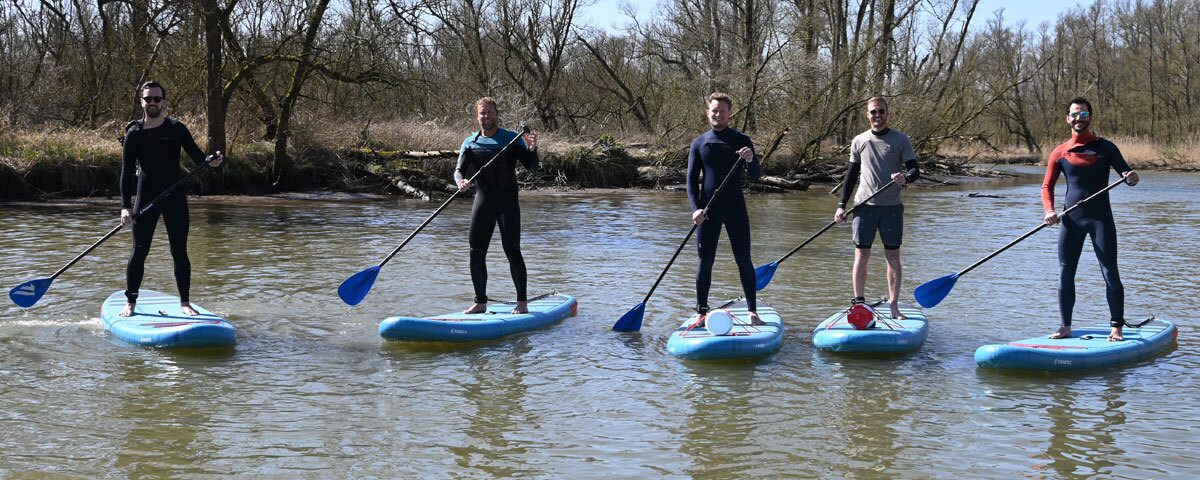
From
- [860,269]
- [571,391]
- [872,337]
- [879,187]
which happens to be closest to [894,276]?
[860,269]

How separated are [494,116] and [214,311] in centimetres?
253

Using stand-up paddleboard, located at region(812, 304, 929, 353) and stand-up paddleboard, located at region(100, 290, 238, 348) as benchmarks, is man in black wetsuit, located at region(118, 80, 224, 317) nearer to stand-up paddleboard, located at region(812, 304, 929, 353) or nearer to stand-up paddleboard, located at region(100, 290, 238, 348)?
stand-up paddleboard, located at region(100, 290, 238, 348)

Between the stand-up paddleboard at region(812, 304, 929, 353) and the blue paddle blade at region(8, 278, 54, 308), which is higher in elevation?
the blue paddle blade at region(8, 278, 54, 308)

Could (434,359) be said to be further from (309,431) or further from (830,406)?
(830,406)

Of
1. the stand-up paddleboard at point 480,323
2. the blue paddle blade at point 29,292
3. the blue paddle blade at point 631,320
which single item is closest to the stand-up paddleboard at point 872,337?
the blue paddle blade at point 631,320

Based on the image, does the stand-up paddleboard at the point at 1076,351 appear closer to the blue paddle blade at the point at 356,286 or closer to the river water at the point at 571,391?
the river water at the point at 571,391

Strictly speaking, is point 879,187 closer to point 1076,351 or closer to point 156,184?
point 1076,351

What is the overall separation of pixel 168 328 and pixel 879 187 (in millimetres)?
4431

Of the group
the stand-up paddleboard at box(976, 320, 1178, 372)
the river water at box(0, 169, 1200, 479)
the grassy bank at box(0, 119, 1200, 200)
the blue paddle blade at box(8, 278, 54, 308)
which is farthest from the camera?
the grassy bank at box(0, 119, 1200, 200)

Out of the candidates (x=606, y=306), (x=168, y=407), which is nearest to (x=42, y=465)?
(x=168, y=407)

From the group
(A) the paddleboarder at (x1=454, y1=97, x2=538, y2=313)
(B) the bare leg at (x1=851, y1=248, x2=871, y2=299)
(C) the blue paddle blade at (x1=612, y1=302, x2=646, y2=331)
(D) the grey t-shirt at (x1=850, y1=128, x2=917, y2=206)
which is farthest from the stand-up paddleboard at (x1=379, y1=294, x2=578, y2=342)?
(D) the grey t-shirt at (x1=850, y1=128, x2=917, y2=206)

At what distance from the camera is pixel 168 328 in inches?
235

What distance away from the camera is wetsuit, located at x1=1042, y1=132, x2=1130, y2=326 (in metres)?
5.80

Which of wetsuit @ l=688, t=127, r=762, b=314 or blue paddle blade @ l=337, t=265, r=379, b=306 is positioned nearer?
wetsuit @ l=688, t=127, r=762, b=314
